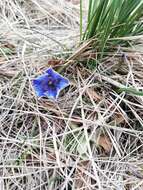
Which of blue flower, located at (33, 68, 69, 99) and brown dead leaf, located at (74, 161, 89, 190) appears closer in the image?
brown dead leaf, located at (74, 161, 89, 190)

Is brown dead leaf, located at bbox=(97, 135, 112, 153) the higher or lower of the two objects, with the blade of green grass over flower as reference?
lower

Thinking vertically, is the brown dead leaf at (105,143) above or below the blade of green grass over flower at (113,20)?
below

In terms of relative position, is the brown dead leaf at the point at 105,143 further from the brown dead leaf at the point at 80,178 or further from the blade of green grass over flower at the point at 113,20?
the blade of green grass over flower at the point at 113,20

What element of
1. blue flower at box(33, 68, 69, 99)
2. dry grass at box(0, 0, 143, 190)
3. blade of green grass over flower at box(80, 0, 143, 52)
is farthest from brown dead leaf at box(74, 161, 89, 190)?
blade of green grass over flower at box(80, 0, 143, 52)

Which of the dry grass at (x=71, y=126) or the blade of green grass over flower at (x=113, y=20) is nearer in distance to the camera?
the dry grass at (x=71, y=126)

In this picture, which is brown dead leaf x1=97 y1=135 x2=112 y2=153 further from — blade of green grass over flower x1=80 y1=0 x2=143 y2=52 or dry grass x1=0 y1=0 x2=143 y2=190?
blade of green grass over flower x1=80 y1=0 x2=143 y2=52

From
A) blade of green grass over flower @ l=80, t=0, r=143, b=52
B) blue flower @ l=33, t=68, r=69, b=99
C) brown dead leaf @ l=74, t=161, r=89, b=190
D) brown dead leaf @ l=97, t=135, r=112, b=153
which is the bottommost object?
brown dead leaf @ l=74, t=161, r=89, b=190

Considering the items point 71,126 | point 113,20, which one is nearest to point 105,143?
point 71,126

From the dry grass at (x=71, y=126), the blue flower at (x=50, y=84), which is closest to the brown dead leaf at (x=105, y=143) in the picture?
the dry grass at (x=71, y=126)

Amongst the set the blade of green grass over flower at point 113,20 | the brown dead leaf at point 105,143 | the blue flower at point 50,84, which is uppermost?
the blade of green grass over flower at point 113,20

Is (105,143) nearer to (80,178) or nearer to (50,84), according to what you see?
(80,178)
